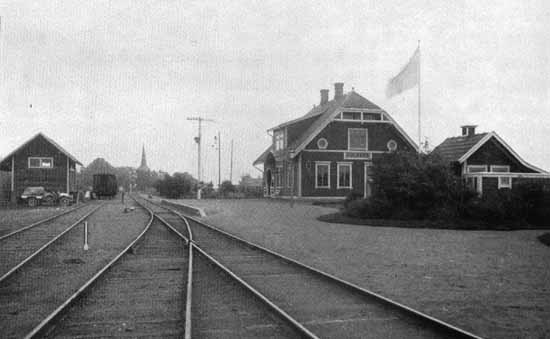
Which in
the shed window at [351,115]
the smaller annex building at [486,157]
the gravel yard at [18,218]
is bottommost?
the gravel yard at [18,218]

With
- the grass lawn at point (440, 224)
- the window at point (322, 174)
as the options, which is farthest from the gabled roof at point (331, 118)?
the grass lawn at point (440, 224)

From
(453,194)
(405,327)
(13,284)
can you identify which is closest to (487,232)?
(453,194)

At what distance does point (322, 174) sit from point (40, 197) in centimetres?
2100

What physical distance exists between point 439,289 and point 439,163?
494 inches

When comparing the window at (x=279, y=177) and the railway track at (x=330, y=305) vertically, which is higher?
the window at (x=279, y=177)

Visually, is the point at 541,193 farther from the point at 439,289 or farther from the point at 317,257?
the point at 439,289

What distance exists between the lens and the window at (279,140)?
41.6 metres

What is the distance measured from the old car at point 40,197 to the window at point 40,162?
7.15 m

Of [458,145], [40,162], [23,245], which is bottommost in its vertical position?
[23,245]

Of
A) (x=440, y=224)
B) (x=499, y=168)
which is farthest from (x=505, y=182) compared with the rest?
(x=440, y=224)

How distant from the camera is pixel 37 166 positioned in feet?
158

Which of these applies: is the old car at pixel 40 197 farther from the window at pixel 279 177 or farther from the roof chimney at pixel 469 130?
the roof chimney at pixel 469 130

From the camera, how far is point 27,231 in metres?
18.2

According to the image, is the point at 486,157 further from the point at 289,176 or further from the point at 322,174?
the point at 289,176
